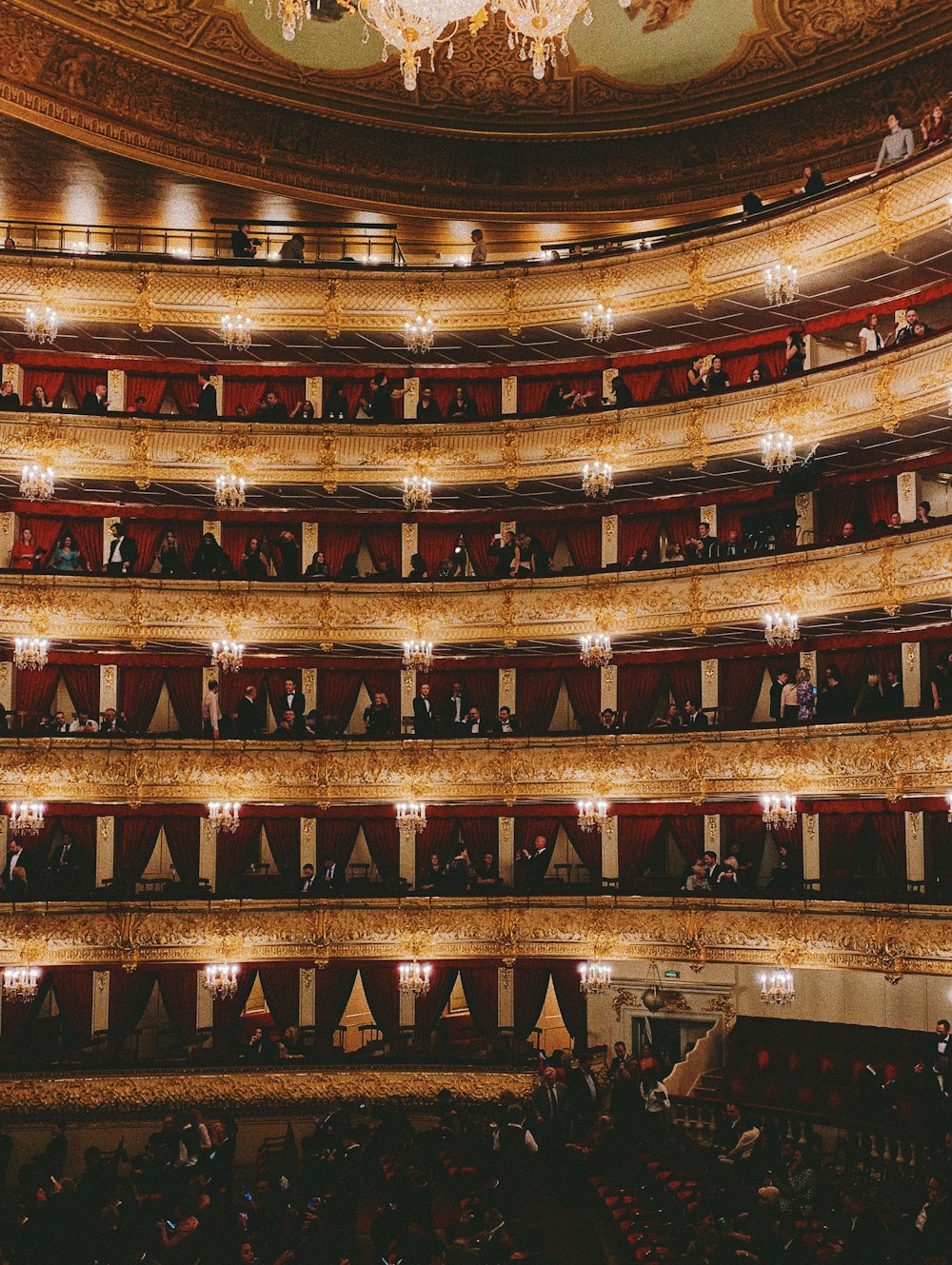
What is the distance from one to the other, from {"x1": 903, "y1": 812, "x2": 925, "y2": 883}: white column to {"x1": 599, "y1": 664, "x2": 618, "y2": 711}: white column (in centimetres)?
625

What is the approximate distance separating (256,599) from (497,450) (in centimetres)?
553

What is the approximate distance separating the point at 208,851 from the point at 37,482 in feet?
24.9

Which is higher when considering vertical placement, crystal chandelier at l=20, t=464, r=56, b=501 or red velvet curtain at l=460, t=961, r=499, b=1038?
crystal chandelier at l=20, t=464, r=56, b=501

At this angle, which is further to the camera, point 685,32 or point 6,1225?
point 685,32

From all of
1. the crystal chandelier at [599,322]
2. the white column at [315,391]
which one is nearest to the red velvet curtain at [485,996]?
the white column at [315,391]

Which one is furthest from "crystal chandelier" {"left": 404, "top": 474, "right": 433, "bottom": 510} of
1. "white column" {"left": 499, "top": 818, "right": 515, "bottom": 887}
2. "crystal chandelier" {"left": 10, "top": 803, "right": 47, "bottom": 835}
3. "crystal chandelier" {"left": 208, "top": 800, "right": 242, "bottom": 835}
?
"crystal chandelier" {"left": 10, "top": 803, "right": 47, "bottom": 835}

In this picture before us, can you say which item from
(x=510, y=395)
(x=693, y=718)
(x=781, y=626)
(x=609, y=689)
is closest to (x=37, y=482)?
(x=510, y=395)

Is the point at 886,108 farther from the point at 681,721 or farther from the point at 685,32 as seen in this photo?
the point at 681,721

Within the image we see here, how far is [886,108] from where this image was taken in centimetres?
2625

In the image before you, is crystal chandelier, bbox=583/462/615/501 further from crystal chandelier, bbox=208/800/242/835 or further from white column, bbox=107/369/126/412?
white column, bbox=107/369/126/412

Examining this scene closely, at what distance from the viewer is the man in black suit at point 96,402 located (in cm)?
2636

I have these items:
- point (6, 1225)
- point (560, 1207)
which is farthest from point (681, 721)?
point (6, 1225)

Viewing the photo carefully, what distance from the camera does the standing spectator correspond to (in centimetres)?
2292

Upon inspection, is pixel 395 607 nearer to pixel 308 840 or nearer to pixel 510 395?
pixel 308 840
